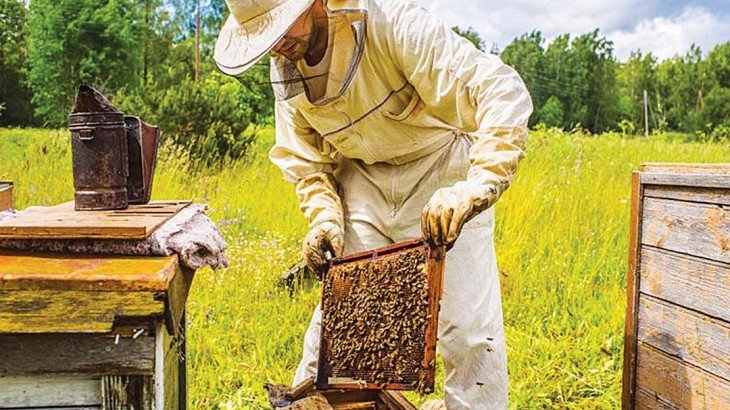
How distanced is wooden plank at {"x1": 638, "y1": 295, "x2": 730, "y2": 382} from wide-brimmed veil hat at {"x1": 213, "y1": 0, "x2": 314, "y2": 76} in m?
1.60

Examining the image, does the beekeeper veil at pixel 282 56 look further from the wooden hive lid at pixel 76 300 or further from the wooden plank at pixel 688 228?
the wooden plank at pixel 688 228

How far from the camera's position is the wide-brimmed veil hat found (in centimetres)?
177

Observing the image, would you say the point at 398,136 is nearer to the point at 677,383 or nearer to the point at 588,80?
the point at 677,383

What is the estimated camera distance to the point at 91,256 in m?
1.40

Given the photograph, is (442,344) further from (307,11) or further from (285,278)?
(285,278)

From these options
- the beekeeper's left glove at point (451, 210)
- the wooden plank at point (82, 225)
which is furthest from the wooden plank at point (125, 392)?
the beekeeper's left glove at point (451, 210)

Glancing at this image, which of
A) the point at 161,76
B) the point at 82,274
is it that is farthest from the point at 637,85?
the point at 82,274

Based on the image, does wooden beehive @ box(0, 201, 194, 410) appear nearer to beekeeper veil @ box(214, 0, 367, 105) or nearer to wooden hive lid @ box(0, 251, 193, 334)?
wooden hive lid @ box(0, 251, 193, 334)

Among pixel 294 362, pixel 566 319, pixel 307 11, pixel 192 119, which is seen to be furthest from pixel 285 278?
pixel 192 119

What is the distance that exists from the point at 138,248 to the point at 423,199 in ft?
3.65

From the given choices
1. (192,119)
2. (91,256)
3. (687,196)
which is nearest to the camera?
(91,256)

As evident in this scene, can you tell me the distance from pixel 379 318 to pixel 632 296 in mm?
1043

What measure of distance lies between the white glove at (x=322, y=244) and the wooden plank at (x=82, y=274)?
31.1 inches

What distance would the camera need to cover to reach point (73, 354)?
4.09 feet
